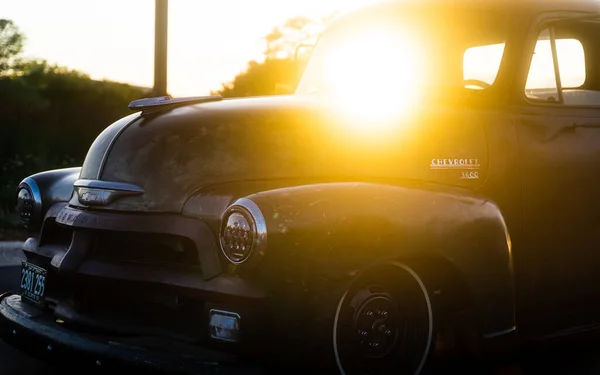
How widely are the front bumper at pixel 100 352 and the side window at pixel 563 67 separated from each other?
218cm

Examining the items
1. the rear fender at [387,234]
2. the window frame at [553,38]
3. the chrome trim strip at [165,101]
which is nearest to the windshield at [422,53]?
the window frame at [553,38]

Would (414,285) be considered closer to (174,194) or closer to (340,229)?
(340,229)

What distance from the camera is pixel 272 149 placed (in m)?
4.20

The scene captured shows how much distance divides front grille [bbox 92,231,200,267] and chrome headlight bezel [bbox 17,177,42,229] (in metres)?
0.93

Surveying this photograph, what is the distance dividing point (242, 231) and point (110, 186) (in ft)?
2.83

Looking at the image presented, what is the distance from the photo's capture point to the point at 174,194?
162 inches

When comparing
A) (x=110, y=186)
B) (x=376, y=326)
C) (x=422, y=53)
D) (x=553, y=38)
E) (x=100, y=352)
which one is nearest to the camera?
(x=100, y=352)

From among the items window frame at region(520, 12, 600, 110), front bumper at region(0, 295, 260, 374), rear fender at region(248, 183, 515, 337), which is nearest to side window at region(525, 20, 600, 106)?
window frame at region(520, 12, 600, 110)

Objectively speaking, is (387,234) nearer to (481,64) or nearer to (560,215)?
(560,215)

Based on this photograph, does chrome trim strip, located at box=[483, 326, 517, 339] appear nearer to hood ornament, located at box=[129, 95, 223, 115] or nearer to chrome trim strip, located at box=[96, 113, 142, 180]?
hood ornament, located at box=[129, 95, 223, 115]

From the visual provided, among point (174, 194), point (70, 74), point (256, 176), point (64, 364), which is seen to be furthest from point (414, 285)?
point (70, 74)

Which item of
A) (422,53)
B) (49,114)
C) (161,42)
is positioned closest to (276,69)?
(49,114)

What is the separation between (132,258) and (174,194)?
0.32 metres

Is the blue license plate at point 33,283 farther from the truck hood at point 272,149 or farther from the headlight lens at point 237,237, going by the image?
the headlight lens at point 237,237
